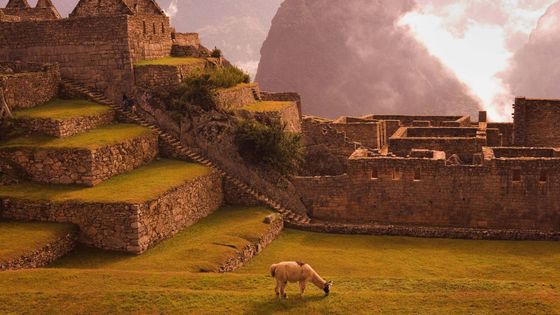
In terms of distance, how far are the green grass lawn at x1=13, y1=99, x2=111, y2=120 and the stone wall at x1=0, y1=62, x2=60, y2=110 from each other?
15.9 inches

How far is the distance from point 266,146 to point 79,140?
27.5 feet

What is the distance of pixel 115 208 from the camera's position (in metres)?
22.3

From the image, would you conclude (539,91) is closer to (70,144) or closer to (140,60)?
(140,60)

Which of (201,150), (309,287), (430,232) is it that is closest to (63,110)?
(201,150)

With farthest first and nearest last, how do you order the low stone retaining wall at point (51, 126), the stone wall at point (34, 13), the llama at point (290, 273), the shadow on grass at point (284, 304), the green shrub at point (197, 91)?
1. the stone wall at point (34, 13)
2. the green shrub at point (197, 91)
3. the low stone retaining wall at point (51, 126)
4. the llama at point (290, 273)
5. the shadow on grass at point (284, 304)

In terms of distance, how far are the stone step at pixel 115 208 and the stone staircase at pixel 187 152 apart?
3.84 metres

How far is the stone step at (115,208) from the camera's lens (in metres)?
22.3

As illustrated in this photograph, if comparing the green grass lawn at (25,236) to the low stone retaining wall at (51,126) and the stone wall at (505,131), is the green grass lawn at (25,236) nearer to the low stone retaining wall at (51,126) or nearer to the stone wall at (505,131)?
the low stone retaining wall at (51,126)

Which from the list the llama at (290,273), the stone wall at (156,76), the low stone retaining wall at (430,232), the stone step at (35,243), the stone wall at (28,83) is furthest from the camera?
the stone wall at (156,76)

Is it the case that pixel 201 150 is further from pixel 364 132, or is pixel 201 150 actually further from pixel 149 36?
pixel 364 132

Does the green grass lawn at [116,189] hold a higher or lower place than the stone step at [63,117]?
lower

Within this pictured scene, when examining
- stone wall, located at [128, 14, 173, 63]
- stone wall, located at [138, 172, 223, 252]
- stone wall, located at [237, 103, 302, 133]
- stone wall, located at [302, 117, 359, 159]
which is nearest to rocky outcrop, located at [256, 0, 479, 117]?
stone wall, located at [302, 117, 359, 159]

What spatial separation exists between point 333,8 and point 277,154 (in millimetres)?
80426

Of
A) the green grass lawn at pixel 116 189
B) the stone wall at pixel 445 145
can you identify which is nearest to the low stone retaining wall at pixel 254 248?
the green grass lawn at pixel 116 189
